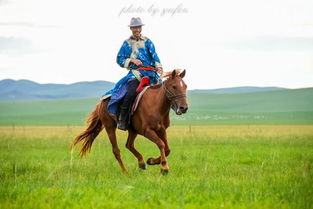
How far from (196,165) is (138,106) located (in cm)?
202

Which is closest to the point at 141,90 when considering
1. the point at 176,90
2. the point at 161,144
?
the point at 176,90

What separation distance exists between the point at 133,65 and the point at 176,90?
68.6 inches

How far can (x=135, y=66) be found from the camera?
11.5 metres

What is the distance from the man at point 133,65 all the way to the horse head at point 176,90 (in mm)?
941

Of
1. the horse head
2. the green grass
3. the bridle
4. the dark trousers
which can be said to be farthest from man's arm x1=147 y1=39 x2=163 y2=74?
the green grass

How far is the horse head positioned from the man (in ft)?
3.09

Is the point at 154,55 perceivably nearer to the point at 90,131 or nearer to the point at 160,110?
the point at 160,110

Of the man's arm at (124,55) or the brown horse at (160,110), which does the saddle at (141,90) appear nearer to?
the brown horse at (160,110)

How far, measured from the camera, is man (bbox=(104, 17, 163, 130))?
11.2 meters

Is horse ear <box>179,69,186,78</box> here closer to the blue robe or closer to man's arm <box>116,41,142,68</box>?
the blue robe

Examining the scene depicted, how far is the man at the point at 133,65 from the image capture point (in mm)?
11211

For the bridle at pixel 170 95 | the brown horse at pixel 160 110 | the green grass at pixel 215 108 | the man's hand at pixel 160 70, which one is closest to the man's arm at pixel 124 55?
the man's hand at pixel 160 70

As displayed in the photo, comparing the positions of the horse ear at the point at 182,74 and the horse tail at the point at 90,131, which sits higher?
the horse ear at the point at 182,74

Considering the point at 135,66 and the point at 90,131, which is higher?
the point at 135,66
